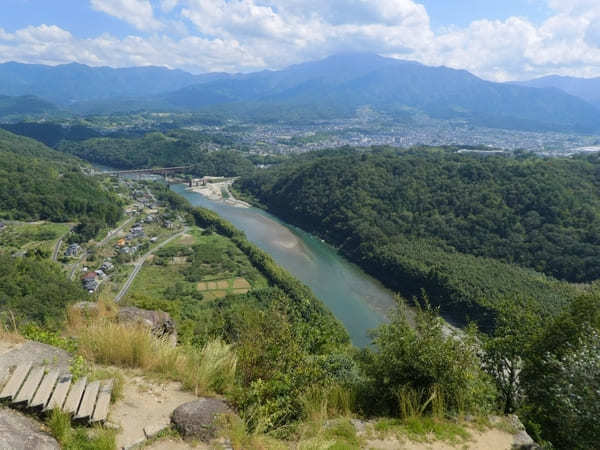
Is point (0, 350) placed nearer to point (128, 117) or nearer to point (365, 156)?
point (365, 156)

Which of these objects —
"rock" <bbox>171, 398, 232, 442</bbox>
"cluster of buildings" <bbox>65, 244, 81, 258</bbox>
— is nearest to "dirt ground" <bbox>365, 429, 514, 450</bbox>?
"rock" <bbox>171, 398, 232, 442</bbox>

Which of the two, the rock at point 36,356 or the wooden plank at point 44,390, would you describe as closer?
the wooden plank at point 44,390

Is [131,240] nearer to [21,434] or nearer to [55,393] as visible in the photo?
[55,393]

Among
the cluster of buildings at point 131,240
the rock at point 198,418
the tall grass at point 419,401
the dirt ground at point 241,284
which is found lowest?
the dirt ground at point 241,284

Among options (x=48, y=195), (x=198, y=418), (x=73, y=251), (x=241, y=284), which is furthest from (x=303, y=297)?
(x=48, y=195)

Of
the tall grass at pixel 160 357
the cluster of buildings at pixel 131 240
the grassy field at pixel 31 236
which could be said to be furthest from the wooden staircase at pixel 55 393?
the grassy field at pixel 31 236

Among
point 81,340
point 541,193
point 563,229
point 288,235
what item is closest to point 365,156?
point 288,235

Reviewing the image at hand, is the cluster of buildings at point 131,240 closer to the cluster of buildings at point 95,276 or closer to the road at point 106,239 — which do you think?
the road at point 106,239
